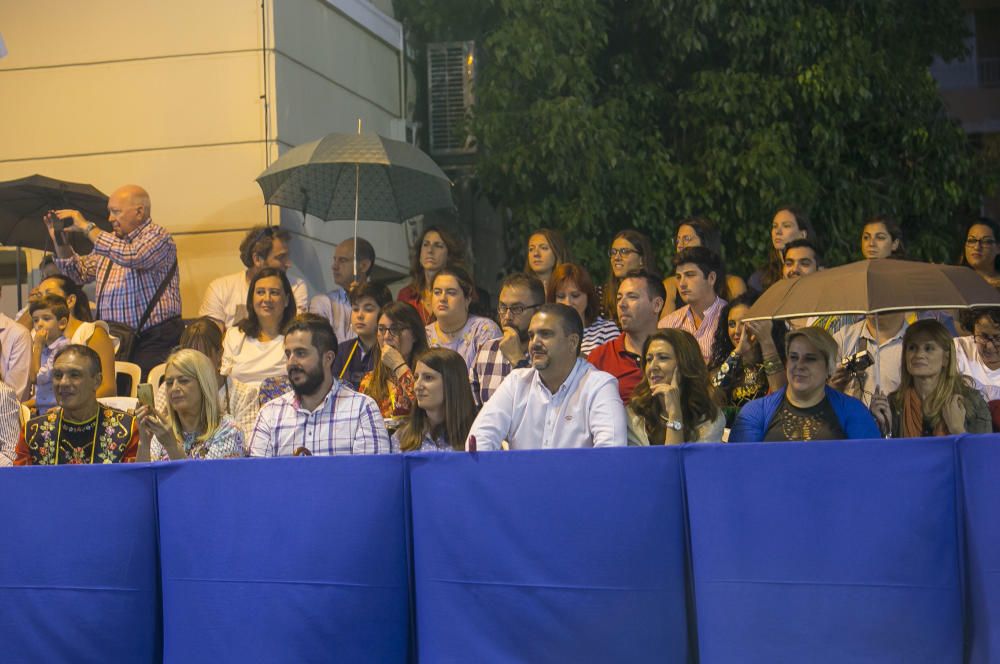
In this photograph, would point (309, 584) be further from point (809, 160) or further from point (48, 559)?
point (809, 160)

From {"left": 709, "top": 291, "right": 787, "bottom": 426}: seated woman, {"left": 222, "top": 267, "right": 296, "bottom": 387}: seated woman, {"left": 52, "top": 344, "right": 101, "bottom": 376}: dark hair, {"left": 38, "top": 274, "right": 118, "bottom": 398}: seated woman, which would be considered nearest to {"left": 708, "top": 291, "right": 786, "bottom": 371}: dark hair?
{"left": 709, "top": 291, "right": 787, "bottom": 426}: seated woman

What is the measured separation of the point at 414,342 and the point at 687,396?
2002 millimetres

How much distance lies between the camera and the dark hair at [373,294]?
33.3ft

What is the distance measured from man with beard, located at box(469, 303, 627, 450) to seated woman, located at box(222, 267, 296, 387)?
2.76 meters

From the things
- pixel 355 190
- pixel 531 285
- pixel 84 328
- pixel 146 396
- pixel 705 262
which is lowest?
pixel 146 396

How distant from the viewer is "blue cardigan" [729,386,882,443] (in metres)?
7.75


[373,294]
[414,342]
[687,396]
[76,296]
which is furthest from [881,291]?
[76,296]

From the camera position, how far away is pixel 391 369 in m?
9.25

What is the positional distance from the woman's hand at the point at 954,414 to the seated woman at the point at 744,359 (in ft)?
3.44

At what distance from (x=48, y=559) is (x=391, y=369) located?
257 cm

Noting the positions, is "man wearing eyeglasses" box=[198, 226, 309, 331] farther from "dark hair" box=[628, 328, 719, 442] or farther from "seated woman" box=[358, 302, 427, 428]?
"dark hair" box=[628, 328, 719, 442]

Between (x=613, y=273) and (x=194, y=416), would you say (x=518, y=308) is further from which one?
(x=194, y=416)

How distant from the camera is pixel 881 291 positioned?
8094mm

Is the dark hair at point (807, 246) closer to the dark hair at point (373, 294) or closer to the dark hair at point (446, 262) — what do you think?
the dark hair at point (446, 262)
